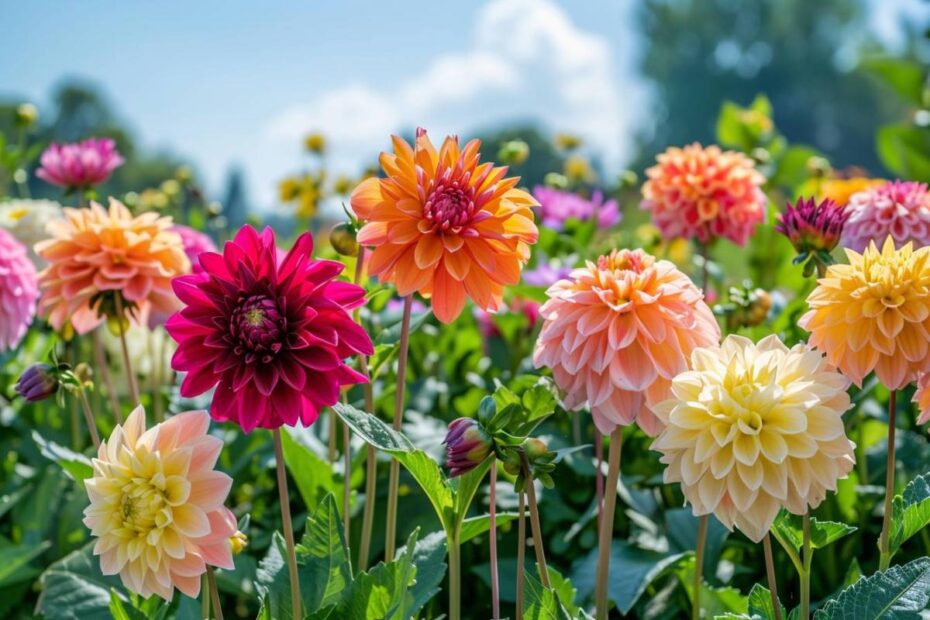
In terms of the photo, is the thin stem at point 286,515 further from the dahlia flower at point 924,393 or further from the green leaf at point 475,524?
the dahlia flower at point 924,393

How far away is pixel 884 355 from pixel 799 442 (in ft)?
0.69

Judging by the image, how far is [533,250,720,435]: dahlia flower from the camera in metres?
1.11

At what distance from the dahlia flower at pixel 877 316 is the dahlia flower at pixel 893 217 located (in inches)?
16.1

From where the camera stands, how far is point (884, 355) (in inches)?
44.0

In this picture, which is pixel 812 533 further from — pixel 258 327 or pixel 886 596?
pixel 258 327

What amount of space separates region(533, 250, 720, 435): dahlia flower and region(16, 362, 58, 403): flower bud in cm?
67

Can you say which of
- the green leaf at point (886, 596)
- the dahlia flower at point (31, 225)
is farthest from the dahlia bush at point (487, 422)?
the dahlia flower at point (31, 225)

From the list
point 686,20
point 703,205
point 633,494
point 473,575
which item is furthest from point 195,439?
point 686,20

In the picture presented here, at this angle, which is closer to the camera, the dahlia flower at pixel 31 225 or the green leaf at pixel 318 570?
the green leaf at pixel 318 570

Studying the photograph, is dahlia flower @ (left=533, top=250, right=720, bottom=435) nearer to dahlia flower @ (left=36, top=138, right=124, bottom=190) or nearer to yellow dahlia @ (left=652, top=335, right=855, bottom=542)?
yellow dahlia @ (left=652, top=335, right=855, bottom=542)

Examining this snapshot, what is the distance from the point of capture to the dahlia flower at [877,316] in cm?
108

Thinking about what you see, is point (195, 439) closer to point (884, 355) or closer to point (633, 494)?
point (884, 355)

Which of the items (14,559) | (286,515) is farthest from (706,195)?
(14,559)

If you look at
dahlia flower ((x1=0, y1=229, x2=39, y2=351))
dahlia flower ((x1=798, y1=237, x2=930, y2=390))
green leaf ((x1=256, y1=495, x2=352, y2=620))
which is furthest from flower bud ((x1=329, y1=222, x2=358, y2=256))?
dahlia flower ((x1=0, y1=229, x2=39, y2=351))
